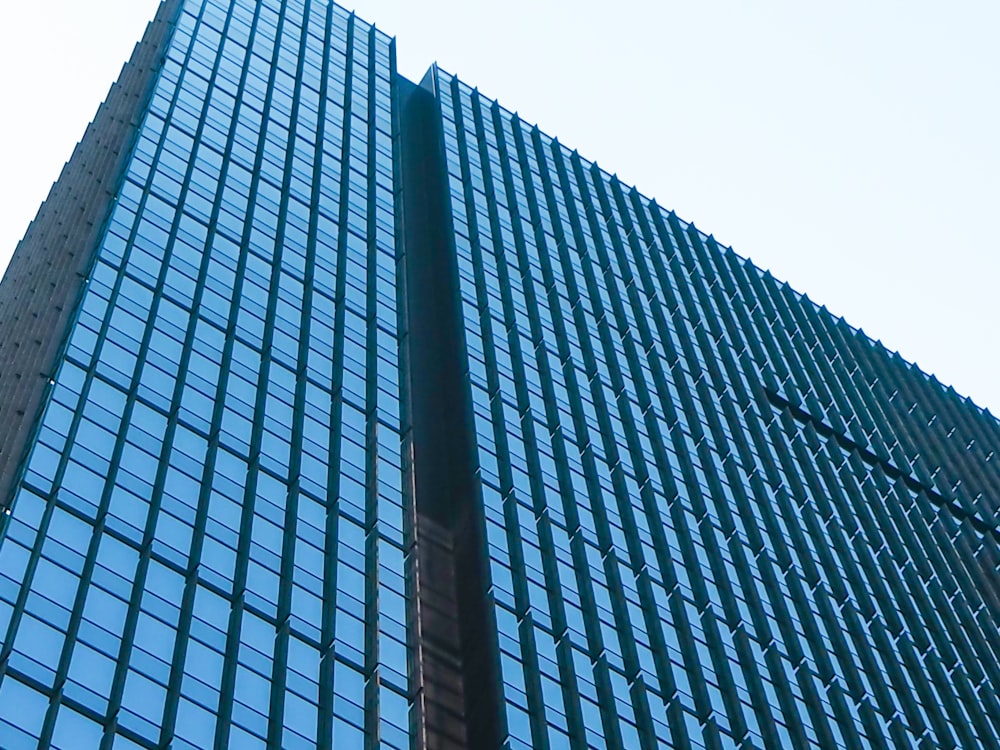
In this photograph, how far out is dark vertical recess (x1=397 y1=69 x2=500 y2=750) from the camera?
5491cm

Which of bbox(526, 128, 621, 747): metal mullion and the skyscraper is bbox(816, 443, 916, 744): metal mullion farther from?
bbox(526, 128, 621, 747): metal mullion

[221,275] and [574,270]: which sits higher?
[574,270]

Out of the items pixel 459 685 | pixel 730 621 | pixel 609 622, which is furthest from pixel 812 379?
pixel 459 685

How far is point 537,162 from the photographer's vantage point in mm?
105875

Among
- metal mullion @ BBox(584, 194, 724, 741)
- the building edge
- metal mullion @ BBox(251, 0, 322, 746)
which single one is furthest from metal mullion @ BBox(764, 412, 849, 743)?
the building edge

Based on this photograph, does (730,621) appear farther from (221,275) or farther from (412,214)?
(412,214)

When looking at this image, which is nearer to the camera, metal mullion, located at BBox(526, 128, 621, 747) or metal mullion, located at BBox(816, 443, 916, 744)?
metal mullion, located at BBox(526, 128, 621, 747)

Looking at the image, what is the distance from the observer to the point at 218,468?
54750 millimetres

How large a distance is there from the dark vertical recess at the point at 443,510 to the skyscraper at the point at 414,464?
165 mm

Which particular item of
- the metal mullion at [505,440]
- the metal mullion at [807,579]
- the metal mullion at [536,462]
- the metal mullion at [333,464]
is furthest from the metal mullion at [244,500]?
the metal mullion at [807,579]

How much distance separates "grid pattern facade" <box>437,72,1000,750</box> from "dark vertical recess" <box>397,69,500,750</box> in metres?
0.78

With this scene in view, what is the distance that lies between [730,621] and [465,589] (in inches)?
500

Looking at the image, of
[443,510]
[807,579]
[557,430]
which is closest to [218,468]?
[443,510]

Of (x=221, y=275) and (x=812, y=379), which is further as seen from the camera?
(x=812, y=379)
